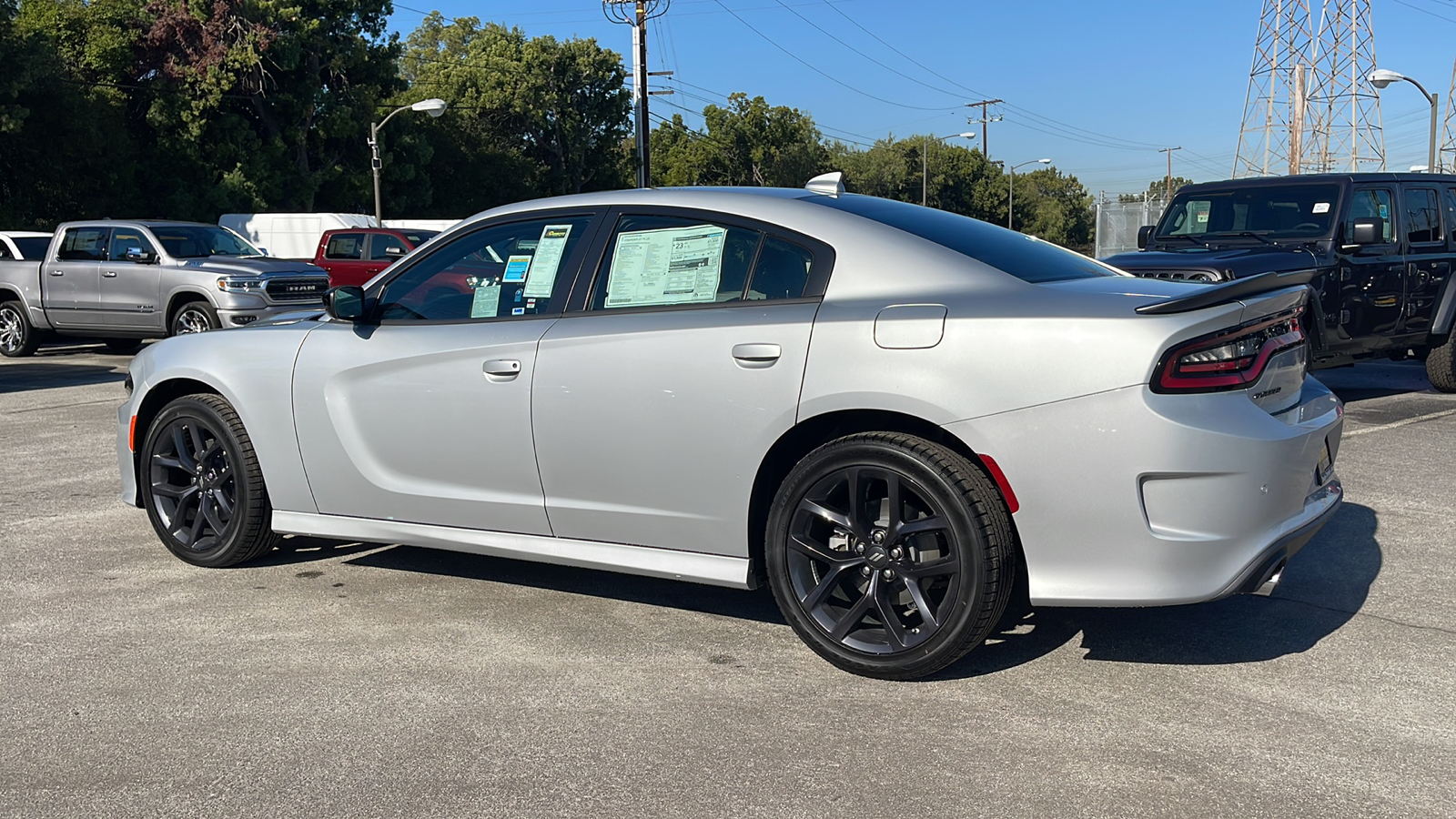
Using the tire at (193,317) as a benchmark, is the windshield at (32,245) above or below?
above

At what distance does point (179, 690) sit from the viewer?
3.85 meters

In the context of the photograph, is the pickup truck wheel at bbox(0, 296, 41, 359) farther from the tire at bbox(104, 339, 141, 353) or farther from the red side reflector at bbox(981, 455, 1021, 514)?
the red side reflector at bbox(981, 455, 1021, 514)

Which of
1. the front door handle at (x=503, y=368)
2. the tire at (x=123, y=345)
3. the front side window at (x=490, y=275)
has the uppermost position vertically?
the front side window at (x=490, y=275)

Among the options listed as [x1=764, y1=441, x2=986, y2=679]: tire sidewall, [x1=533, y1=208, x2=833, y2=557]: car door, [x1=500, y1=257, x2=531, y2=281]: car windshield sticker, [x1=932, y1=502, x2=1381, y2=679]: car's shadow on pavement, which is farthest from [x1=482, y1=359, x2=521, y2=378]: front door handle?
[x1=932, y1=502, x2=1381, y2=679]: car's shadow on pavement

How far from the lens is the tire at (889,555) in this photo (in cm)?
364

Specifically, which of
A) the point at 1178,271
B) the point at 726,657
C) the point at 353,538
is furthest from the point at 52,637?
the point at 1178,271

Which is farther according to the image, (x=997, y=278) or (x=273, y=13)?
(x=273, y=13)

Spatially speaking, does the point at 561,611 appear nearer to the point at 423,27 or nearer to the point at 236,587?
the point at 236,587

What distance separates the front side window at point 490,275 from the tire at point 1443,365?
910 centimetres

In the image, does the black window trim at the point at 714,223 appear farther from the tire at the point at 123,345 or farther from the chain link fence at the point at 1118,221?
the chain link fence at the point at 1118,221

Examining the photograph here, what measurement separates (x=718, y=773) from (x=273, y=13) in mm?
46589

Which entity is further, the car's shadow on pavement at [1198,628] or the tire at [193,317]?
the tire at [193,317]

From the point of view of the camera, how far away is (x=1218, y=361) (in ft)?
11.5

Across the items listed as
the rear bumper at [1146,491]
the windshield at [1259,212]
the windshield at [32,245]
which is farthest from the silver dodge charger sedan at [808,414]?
the windshield at [32,245]
